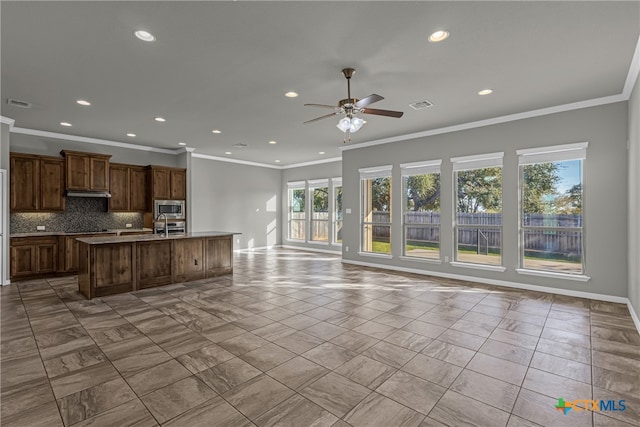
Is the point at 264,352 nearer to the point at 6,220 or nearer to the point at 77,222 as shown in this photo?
the point at 6,220

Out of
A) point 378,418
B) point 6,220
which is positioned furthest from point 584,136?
point 6,220

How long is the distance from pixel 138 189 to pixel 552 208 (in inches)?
338

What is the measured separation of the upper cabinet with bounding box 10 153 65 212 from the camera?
5848 millimetres

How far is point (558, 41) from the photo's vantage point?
9.77 feet

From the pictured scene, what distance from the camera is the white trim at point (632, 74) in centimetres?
322

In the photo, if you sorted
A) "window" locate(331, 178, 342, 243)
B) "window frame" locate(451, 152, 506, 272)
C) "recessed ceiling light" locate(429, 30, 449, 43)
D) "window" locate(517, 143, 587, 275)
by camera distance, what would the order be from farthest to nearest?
"window" locate(331, 178, 342, 243)
"window frame" locate(451, 152, 506, 272)
"window" locate(517, 143, 587, 275)
"recessed ceiling light" locate(429, 30, 449, 43)

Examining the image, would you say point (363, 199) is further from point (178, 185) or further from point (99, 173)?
point (99, 173)

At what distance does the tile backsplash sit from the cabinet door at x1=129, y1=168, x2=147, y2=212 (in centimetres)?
28

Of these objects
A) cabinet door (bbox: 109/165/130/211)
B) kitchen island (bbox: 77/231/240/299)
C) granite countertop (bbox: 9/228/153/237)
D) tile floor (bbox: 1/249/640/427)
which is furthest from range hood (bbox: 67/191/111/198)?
tile floor (bbox: 1/249/640/427)

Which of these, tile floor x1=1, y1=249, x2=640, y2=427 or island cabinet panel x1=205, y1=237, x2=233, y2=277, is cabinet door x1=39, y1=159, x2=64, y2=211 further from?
island cabinet panel x1=205, y1=237, x2=233, y2=277

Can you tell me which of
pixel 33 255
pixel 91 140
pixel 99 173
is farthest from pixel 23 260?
pixel 91 140

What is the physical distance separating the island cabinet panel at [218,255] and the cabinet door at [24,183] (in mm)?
3465

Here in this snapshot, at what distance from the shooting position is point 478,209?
5.88 meters

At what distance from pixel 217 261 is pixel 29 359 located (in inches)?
139
